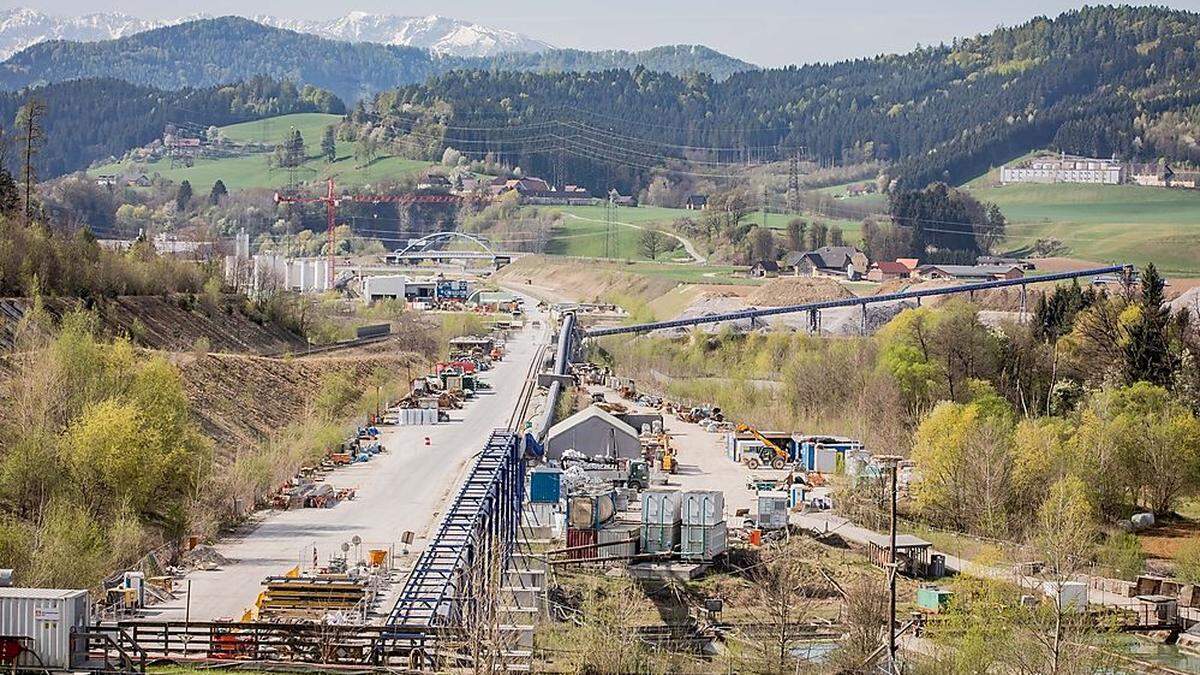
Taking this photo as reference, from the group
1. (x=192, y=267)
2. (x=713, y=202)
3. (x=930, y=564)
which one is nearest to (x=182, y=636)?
(x=930, y=564)

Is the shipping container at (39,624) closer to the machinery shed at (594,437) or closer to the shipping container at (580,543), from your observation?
the shipping container at (580,543)

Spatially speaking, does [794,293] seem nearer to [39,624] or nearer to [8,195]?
[8,195]

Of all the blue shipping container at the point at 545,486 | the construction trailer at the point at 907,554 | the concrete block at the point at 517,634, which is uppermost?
the concrete block at the point at 517,634

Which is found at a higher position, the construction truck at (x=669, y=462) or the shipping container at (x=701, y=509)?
the shipping container at (x=701, y=509)

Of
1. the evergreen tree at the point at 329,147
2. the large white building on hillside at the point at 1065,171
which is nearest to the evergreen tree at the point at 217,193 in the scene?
the evergreen tree at the point at 329,147

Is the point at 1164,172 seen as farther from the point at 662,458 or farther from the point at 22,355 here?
the point at 22,355

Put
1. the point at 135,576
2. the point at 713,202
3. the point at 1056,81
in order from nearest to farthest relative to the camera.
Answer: the point at 135,576, the point at 713,202, the point at 1056,81

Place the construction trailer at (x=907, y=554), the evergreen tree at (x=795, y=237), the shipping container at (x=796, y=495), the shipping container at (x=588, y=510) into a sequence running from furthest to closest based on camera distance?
the evergreen tree at (x=795, y=237) < the shipping container at (x=796, y=495) < the shipping container at (x=588, y=510) < the construction trailer at (x=907, y=554)

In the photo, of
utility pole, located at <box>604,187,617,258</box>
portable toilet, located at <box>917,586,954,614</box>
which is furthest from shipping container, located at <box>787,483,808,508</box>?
utility pole, located at <box>604,187,617,258</box>
